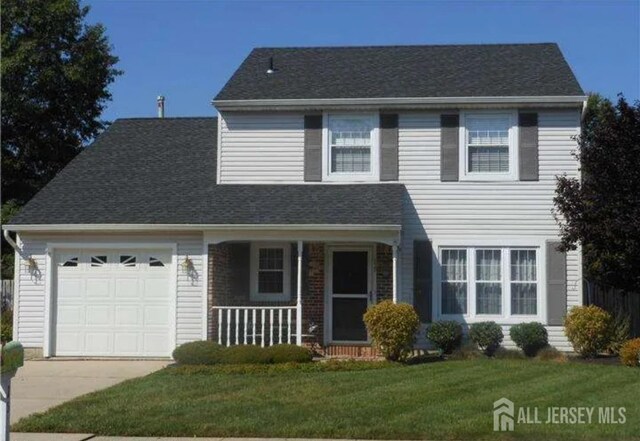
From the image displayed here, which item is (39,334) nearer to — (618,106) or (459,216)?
(459,216)

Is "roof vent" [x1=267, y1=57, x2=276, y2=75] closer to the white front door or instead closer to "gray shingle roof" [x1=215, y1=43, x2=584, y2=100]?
"gray shingle roof" [x1=215, y1=43, x2=584, y2=100]

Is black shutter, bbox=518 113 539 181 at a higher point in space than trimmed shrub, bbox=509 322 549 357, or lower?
higher

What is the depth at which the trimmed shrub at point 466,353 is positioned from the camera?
16.6 metres

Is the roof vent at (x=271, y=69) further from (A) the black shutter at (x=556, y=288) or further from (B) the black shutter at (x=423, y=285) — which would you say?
(A) the black shutter at (x=556, y=288)

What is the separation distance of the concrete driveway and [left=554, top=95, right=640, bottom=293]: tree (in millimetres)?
8107

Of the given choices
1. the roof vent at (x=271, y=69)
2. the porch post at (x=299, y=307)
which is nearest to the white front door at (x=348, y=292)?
the porch post at (x=299, y=307)

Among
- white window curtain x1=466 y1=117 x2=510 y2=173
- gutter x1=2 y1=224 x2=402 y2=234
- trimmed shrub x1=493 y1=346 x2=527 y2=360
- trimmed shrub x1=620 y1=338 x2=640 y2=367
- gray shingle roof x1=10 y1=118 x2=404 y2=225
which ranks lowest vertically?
trimmed shrub x1=493 y1=346 x2=527 y2=360

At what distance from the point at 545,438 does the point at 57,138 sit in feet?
80.0

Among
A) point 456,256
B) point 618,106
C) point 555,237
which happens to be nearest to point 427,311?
point 456,256

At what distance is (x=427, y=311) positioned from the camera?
17562 mm

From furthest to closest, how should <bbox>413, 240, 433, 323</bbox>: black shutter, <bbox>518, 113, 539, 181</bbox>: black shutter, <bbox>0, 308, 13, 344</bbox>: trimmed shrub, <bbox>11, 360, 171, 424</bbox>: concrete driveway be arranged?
1. <bbox>0, 308, 13, 344</bbox>: trimmed shrub
2. <bbox>518, 113, 539, 181</bbox>: black shutter
3. <bbox>413, 240, 433, 323</bbox>: black shutter
4. <bbox>11, 360, 171, 424</bbox>: concrete driveway

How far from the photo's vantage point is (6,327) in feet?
61.5

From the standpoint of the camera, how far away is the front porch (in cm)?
1762

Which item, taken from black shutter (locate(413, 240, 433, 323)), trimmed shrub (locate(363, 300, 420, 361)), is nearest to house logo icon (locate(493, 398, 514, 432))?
trimmed shrub (locate(363, 300, 420, 361))
